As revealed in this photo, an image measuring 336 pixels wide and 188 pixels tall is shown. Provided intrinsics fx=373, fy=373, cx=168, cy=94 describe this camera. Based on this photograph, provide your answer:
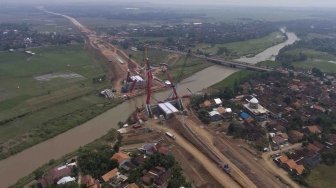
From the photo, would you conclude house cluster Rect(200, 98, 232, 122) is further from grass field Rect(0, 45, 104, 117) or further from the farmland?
grass field Rect(0, 45, 104, 117)

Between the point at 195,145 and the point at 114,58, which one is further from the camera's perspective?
the point at 114,58

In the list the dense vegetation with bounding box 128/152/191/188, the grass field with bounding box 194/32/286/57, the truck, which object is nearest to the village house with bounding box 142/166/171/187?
the dense vegetation with bounding box 128/152/191/188

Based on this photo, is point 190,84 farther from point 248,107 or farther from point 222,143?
point 222,143

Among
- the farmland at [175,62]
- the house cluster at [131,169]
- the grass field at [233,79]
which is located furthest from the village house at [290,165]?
the farmland at [175,62]

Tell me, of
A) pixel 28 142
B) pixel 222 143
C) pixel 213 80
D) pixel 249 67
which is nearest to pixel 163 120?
pixel 222 143

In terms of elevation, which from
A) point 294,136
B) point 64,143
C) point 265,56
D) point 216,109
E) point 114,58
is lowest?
point 64,143

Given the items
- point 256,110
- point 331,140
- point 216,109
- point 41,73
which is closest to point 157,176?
point 216,109

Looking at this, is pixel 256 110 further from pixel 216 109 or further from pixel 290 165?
pixel 290 165

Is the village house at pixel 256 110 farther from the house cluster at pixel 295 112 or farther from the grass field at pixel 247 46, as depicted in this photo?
the grass field at pixel 247 46
